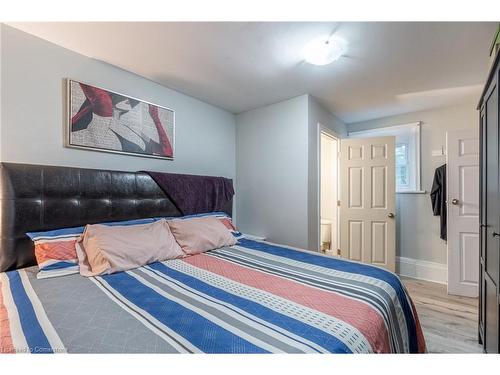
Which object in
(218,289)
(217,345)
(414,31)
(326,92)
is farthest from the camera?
(326,92)

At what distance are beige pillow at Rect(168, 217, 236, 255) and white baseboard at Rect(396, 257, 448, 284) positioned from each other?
261 centimetres

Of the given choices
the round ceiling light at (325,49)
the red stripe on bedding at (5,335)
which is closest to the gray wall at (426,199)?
the round ceiling light at (325,49)

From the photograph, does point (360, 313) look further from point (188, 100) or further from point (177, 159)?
point (188, 100)

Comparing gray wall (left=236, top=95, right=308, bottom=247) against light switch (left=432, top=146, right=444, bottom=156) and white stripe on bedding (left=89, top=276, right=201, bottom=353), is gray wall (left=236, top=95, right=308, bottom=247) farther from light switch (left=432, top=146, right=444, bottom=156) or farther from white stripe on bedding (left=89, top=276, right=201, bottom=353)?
white stripe on bedding (left=89, top=276, right=201, bottom=353)

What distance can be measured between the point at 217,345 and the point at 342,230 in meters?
3.11

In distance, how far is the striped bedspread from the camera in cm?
77

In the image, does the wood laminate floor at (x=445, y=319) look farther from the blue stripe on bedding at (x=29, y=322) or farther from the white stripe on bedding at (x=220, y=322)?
the blue stripe on bedding at (x=29, y=322)

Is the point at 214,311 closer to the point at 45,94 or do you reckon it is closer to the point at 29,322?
the point at 29,322

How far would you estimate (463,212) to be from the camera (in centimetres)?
260

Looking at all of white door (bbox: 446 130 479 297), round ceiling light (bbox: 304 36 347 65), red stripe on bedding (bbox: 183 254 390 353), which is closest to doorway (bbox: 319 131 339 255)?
white door (bbox: 446 130 479 297)

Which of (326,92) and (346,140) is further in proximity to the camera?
(346,140)

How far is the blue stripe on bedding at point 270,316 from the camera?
30.5 inches

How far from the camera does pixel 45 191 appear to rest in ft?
5.26
